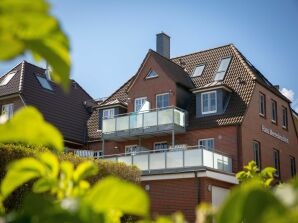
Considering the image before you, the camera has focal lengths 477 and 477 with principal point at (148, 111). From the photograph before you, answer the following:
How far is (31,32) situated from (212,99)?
25.6 metres

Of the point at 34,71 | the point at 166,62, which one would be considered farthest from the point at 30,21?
the point at 34,71

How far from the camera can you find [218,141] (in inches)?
972

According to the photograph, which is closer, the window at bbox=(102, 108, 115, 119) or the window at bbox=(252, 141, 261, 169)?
the window at bbox=(252, 141, 261, 169)

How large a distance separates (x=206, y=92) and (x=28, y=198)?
84.0 ft

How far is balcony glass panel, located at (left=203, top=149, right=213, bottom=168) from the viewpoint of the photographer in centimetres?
2152

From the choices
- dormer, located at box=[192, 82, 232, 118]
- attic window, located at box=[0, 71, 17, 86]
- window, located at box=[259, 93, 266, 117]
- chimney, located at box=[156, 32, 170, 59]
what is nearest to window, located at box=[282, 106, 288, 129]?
window, located at box=[259, 93, 266, 117]

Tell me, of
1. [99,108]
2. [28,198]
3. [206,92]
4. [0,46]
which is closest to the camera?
[0,46]

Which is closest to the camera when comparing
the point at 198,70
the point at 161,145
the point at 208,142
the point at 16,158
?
the point at 16,158

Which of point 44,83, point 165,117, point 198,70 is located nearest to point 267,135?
point 198,70

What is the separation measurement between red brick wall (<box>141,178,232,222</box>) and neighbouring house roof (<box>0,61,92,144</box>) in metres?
9.72

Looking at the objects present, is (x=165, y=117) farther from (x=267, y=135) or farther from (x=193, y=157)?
(x=267, y=135)

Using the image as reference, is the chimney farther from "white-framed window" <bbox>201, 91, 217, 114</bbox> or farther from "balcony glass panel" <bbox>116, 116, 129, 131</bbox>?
"white-framed window" <bbox>201, 91, 217, 114</bbox>

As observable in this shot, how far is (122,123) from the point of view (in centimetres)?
2734

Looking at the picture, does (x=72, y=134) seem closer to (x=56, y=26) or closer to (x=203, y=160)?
(x=203, y=160)
